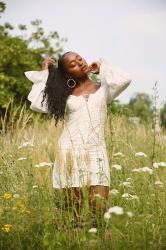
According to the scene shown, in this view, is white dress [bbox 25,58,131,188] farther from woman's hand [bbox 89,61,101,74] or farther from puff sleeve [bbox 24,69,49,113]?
puff sleeve [bbox 24,69,49,113]

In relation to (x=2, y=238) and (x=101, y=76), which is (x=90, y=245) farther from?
(x=101, y=76)

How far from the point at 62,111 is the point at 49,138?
8.47 ft

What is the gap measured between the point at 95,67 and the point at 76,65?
202 millimetres

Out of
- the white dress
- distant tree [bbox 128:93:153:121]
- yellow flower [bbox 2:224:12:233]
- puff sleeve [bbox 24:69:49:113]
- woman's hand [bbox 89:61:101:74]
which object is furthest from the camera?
distant tree [bbox 128:93:153:121]

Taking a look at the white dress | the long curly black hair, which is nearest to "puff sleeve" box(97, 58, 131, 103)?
the white dress

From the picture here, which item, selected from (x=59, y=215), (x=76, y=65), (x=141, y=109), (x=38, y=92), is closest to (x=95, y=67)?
(x=76, y=65)

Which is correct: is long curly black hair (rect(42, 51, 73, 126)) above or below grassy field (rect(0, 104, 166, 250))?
above

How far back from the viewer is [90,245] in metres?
3.73

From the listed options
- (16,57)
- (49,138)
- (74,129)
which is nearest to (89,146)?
(74,129)

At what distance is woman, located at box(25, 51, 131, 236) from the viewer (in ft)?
14.2

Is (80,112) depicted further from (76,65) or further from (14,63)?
(14,63)

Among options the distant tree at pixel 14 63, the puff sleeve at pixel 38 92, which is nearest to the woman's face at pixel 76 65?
the puff sleeve at pixel 38 92

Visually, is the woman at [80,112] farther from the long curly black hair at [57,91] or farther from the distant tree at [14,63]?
the distant tree at [14,63]

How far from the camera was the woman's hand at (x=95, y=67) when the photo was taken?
15.4 ft
